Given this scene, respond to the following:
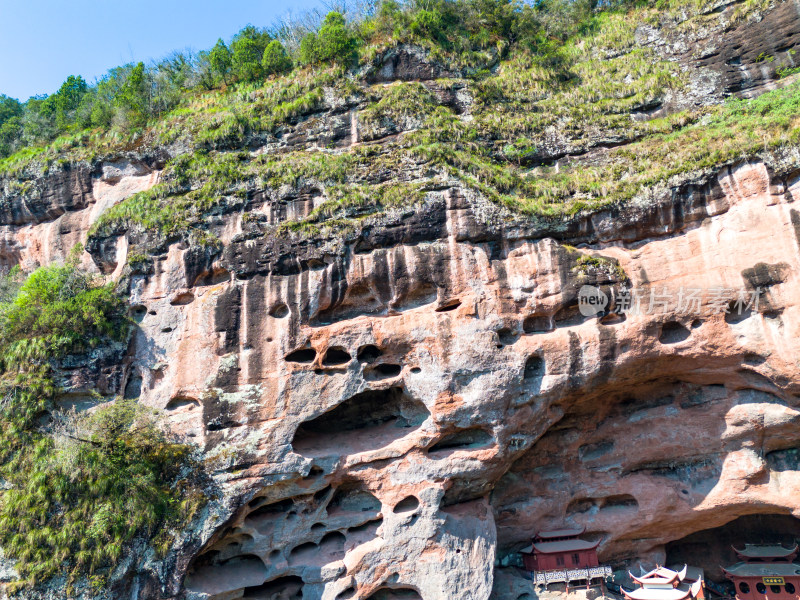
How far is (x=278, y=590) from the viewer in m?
13.9

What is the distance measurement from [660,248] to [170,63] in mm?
20402

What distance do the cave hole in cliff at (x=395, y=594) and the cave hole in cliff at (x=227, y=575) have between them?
300 centimetres

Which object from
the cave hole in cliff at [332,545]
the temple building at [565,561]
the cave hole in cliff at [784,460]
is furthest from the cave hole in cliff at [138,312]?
the cave hole in cliff at [784,460]

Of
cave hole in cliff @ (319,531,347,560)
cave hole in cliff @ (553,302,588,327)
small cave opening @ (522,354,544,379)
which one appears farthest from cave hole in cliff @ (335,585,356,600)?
cave hole in cliff @ (553,302,588,327)

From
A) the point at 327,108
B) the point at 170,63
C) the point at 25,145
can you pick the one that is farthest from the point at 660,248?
the point at 25,145

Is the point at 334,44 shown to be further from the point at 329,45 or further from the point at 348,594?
the point at 348,594

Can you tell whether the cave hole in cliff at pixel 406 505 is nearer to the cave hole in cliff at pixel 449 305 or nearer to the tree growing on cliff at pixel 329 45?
the cave hole in cliff at pixel 449 305

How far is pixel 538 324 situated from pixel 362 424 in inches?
226

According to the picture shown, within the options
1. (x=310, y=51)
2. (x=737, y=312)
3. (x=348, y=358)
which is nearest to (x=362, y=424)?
(x=348, y=358)

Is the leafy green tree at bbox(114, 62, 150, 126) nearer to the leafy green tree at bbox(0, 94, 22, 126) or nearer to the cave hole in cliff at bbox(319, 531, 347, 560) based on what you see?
the leafy green tree at bbox(0, 94, 22, 126)

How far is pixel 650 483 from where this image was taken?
15953 millimetres

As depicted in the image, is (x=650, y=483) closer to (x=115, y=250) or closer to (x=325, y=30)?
(x=115, y=250)

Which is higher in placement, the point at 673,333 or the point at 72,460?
the point at 673,333

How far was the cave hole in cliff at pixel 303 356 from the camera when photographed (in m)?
14.6
